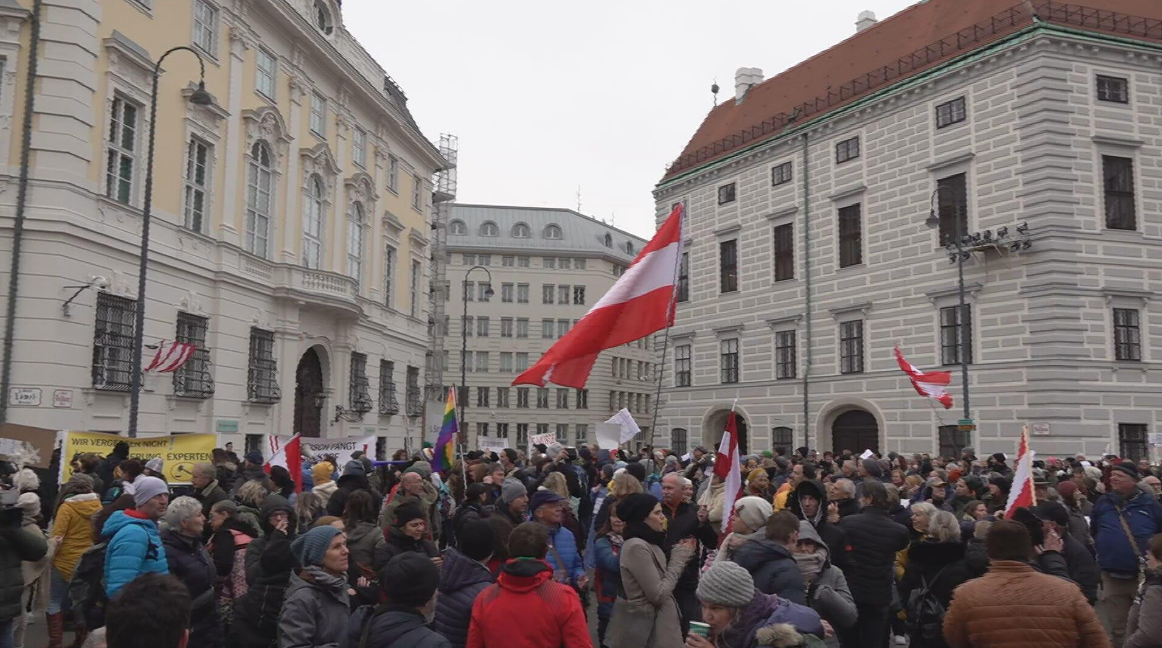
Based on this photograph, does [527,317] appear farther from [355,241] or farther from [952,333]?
[952,333]

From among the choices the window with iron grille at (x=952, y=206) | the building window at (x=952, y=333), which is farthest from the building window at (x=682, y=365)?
the window with iron grille at (x=952, y=206)

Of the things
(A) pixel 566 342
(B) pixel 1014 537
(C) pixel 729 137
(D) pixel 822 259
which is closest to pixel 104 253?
Result: (A) pixel 566 342

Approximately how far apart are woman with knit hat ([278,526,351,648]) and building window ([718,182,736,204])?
109 feet

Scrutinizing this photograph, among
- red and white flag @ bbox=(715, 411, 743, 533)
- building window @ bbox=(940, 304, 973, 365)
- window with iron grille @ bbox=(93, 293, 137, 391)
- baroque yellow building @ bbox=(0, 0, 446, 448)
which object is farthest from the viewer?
building window @ bbox=(940, 304, 973, 365)

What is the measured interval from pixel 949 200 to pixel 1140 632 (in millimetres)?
24822

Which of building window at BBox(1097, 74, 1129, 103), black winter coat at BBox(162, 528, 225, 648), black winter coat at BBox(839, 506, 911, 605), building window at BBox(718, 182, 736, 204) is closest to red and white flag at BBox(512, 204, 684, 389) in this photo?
black winter coat at BBox(839, 506, 911, 605)

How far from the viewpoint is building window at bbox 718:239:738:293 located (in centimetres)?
3744

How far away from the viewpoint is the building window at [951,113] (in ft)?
93.1

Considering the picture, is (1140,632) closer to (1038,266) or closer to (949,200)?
(1038,266)

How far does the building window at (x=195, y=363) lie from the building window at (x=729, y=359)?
2007 cm

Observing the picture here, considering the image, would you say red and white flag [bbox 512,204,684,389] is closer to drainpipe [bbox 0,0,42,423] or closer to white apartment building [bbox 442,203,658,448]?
drainpipe [bbox 0,0,42,423]

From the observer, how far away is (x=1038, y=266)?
25875 millimetres

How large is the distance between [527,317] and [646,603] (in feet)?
232

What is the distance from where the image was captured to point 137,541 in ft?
22.1
